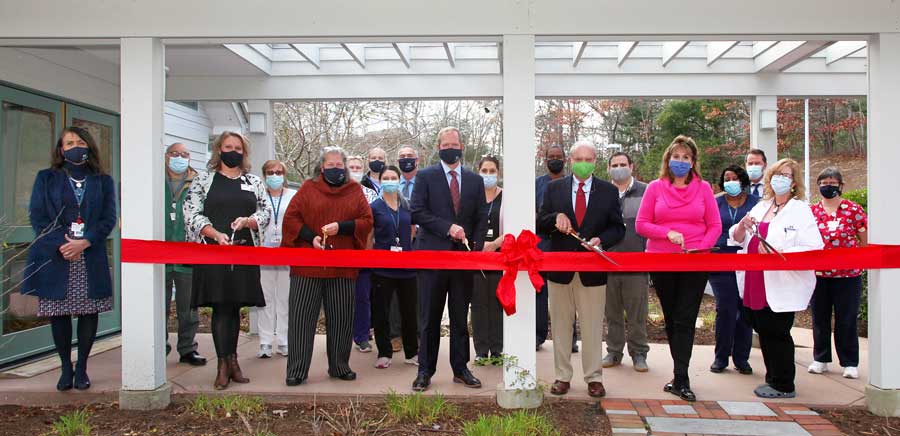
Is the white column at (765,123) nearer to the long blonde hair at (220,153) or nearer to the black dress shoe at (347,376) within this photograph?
the black dress shoe at (347,376)

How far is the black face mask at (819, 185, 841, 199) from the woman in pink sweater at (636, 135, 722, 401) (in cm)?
128

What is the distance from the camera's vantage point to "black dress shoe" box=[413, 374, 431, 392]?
195 inches

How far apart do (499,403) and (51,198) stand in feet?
12.5

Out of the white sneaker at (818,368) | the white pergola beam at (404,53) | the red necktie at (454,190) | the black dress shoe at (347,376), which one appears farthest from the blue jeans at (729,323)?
the white pergola beam at (404,53)

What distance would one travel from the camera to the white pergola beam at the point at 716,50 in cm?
671

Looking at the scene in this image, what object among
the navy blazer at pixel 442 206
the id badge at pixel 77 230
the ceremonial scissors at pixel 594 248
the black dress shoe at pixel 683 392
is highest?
the navy blazer at pixel 442 206

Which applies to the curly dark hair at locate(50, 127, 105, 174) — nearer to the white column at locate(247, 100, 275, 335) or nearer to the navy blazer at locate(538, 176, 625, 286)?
the white column at locate(247, 100, 275, 335)

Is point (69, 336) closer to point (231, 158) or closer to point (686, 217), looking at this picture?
point (231, 158)

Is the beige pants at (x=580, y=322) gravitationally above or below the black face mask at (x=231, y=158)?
below

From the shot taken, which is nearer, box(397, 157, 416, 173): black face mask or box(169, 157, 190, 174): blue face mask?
box(169, 157, 190, 174): blue face mask

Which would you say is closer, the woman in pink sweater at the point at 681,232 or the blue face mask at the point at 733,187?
the woman in pink sweater at the point at 681,232

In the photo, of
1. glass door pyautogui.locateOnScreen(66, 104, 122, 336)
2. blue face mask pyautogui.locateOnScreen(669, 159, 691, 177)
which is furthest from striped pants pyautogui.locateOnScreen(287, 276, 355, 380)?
glass door pyautogui.locateOnScreen(66, 104, 122, 336)

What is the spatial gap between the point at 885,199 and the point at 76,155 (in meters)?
6.08

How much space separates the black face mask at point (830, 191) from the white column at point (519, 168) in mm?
2740
